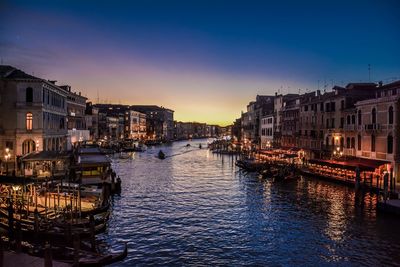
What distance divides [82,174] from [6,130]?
12462mm

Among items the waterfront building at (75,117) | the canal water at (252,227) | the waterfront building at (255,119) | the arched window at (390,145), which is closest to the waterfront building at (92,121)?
the waterfront building at (75,117)

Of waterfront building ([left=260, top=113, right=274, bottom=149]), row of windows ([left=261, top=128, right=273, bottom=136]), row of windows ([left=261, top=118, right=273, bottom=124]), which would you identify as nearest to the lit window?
waterfront building ([left=260, top=113, right=274, bottom=149])

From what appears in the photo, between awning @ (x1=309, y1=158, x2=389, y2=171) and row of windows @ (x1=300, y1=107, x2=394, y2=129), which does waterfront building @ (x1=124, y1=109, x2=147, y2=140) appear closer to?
row of windows @ (x1=300, y1=107, x2=394, y2=129)

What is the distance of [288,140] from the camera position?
69.8 metres

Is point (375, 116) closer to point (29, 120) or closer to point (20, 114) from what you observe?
point (29, 120)

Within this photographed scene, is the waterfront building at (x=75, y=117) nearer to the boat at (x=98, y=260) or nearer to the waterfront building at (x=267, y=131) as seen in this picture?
the waterfront building at (x=267, y=131)

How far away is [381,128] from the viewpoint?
3853cm

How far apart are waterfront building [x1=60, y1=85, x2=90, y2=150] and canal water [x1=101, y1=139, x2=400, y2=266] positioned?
3762 centimetres

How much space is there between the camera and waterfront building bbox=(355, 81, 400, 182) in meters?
36.3

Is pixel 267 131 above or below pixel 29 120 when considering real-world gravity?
below

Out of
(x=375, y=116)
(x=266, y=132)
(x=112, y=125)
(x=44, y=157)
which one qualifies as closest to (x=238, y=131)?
(x=112, y=125)

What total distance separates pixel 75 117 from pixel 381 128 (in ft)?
197

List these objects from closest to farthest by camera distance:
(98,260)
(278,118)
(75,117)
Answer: (98,260), (278,118), (75,117)

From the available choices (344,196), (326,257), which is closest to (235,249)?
(326,257)
